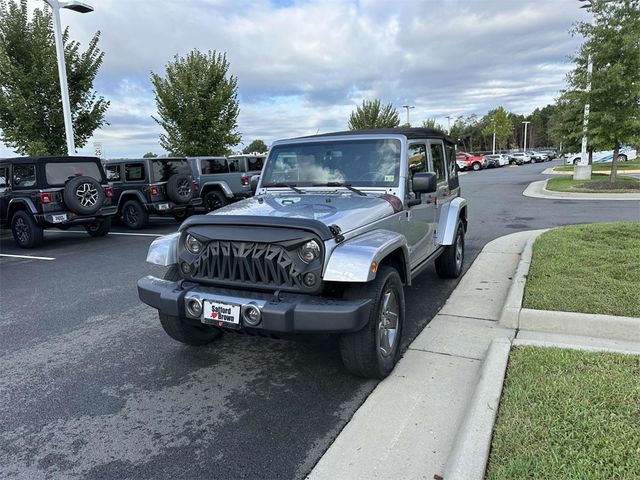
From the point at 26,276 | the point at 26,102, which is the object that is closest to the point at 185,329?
the point at 26,276

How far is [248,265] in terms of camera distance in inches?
132

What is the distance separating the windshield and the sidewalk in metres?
1.61

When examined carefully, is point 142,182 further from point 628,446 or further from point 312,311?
point 628,446

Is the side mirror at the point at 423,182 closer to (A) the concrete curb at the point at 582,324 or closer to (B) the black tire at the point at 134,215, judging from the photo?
(A) the concrete curb at the point at 582,324

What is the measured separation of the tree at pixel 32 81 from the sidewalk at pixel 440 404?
14.8 metres

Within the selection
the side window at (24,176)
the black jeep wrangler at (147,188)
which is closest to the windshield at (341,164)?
the side window at (24,176)

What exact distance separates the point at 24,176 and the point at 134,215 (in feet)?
9.32

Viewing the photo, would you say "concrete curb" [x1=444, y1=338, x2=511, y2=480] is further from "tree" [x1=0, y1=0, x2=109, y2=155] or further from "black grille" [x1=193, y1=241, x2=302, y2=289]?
"tree" [x1=0, y1=0, x2=109, y2=155]

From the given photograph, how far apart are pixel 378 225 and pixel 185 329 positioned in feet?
6.26

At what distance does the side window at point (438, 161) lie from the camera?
5.53 metres

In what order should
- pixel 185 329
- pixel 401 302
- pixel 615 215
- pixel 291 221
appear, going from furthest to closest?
pixel 615 215
pixel 185 329
pixel 401 302
pixel 291 221

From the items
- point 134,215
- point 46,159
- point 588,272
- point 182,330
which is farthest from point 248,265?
point 134,215

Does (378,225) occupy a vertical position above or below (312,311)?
above

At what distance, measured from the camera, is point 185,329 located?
13.3 ft
